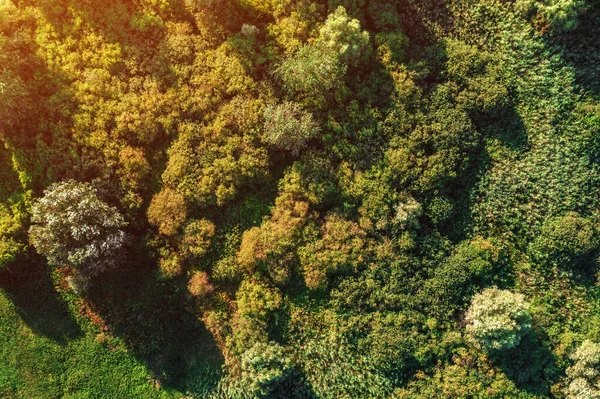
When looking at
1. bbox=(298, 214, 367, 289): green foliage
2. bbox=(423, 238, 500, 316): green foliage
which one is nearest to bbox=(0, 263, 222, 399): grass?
bbox=(298, 214, 367, 289): green foliage

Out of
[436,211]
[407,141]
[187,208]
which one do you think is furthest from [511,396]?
[187,208]

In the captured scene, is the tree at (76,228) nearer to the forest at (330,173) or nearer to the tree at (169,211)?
the forest at (330,173)

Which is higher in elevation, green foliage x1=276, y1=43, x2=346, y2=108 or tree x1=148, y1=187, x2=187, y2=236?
green foliage x1=276, y1=43, x2=346, y2=108

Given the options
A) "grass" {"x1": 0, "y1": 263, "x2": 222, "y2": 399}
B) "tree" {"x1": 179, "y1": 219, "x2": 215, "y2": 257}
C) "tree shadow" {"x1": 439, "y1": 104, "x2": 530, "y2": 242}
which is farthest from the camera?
"grass" {"x1": 0, "y1": 263, "x2": 222, "y2": 399}

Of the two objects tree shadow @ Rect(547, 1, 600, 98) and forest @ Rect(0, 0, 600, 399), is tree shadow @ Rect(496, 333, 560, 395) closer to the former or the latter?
forest @ Rect(0, 0, 600, 399)

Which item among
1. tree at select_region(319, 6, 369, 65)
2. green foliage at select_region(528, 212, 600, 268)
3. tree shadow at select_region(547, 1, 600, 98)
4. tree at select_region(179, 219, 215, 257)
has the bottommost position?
tree at select_region(179, 219, 215, 257)

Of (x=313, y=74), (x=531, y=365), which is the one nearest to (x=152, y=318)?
(x=313, y=74)

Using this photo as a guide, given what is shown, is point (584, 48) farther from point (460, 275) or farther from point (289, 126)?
point (289, 126)
